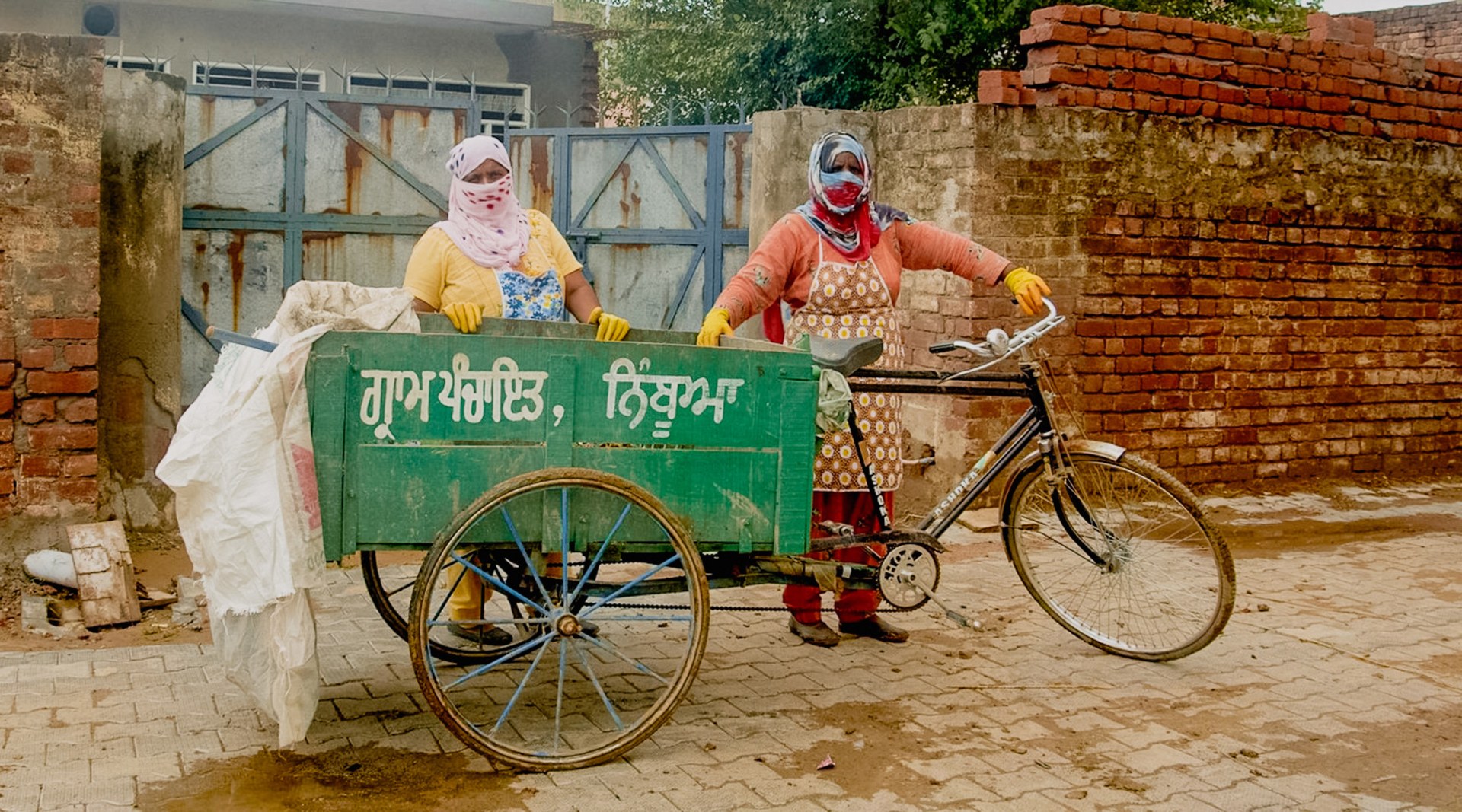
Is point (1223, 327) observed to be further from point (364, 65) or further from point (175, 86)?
point (364, 65)

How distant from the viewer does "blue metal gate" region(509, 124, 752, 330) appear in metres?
7.11

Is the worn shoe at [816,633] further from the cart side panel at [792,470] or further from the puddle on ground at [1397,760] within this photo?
the puddle on ground at [1397,760]

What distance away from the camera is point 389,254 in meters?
6.87

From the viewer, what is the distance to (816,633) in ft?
16.9

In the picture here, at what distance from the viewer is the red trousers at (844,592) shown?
5.09 metres

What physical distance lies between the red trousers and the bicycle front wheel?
0.51m

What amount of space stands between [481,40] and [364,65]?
1.34 m

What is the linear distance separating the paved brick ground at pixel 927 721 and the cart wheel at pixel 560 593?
147 millimetres

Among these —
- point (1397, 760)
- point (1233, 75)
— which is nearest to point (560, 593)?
point (1397, 760)

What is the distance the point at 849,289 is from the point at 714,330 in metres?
0.77

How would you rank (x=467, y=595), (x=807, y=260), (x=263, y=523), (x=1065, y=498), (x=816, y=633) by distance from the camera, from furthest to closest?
(x=816, y=633), (x=807, y=260), (x=1065, y=498), (x=467, y=595), (x=263, y=523)

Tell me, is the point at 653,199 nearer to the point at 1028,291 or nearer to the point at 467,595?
the point at 1028,291

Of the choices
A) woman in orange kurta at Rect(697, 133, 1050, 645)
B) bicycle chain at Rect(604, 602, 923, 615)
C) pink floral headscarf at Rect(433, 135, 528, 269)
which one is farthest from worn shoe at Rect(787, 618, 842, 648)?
pink floral headscarf at Rect(433, 135, 528, 269)

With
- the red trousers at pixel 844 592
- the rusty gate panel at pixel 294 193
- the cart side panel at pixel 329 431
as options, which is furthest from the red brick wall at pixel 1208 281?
the cart side panel at pixel 329 431
